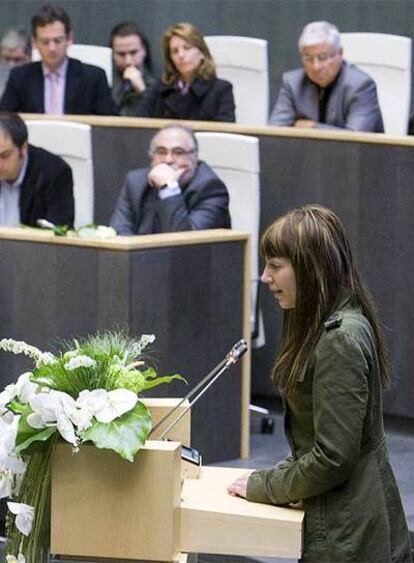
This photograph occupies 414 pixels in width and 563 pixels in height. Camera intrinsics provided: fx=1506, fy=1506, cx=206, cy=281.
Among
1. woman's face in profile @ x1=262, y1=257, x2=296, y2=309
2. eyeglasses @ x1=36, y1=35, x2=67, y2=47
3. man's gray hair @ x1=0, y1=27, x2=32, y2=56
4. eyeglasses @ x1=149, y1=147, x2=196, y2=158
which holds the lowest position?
woman's face in profile @ x1=262, y1=257, x2=296, y2=309

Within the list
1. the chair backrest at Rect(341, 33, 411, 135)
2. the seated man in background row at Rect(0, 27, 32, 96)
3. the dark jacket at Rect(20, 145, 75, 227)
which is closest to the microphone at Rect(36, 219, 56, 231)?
the dark jacket at Rect(20, 145, 75, 227)

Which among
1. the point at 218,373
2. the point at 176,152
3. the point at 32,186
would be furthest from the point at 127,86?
the point at 218,373

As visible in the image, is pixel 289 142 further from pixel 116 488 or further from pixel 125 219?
pixel 116 488

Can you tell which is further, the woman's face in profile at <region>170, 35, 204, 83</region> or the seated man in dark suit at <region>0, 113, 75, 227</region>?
the woman's face in profile at <region>170, 35, 204, 83</region>

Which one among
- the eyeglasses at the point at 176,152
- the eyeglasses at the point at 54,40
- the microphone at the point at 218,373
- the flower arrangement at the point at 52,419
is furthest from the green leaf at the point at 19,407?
the eyeglasses at the point at 54,40

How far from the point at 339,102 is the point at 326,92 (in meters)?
0.14

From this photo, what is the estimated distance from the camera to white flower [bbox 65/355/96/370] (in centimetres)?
303

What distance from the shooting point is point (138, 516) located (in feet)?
9.98

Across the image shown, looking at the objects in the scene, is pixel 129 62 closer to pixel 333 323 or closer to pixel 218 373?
pixel 218 373

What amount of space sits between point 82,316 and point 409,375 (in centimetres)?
160

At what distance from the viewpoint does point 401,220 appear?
21.3 feet

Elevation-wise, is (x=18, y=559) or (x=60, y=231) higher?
(x=60, y=231)

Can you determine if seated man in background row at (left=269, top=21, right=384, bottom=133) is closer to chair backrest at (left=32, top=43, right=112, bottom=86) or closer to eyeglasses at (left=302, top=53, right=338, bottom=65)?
eyeglasses at (left=302, top=53, right=338, bottom=65)

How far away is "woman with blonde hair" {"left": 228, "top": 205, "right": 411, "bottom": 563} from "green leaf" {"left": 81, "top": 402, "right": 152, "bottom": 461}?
0.34 metres
